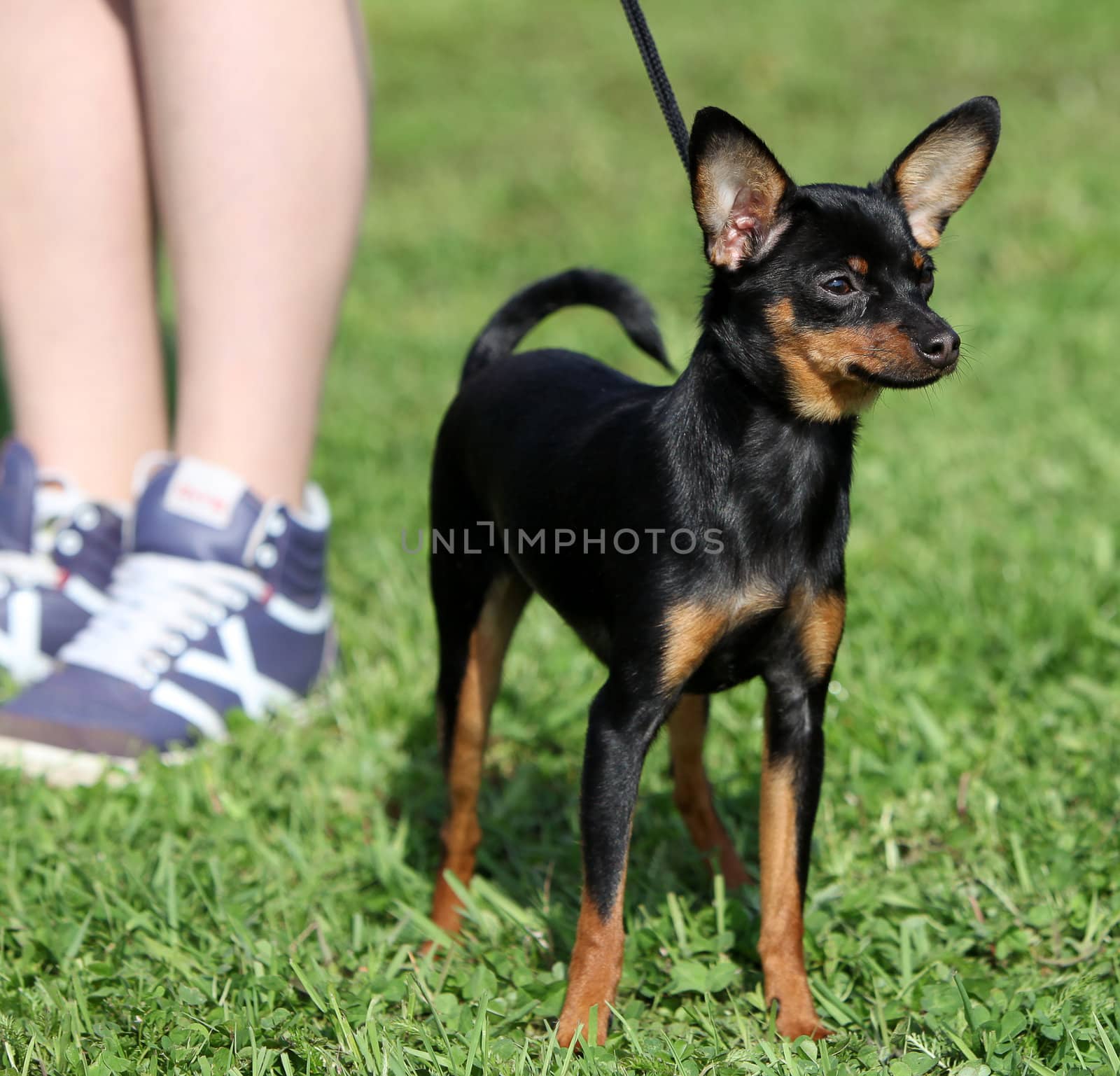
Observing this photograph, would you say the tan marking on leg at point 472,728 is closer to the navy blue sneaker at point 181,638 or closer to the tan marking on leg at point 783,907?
the tan marking on leg at point 783,907

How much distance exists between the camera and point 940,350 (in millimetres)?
2023

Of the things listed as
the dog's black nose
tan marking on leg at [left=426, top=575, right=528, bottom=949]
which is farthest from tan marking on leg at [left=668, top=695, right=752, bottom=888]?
the dog's black nose

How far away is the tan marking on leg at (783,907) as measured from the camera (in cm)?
232

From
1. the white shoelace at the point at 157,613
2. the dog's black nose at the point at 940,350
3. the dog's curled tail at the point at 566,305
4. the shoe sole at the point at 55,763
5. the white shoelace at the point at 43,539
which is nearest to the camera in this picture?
the dog's black nose at the point at 940,350

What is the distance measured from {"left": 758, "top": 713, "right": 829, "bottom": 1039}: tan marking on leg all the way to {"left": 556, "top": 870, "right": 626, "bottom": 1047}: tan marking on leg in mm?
305

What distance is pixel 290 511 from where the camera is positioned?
141 inches

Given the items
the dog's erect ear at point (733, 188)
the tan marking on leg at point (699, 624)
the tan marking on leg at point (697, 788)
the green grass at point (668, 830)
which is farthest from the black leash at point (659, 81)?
the green grass at point (668, 830)

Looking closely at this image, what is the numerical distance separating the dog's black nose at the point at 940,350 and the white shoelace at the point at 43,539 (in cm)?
251

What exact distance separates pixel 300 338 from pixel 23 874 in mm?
1446

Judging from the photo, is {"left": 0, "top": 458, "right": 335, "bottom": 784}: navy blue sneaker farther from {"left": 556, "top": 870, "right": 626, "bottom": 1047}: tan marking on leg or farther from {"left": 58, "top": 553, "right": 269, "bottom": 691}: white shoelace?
{"left": 556, "top": 870, "right": 626, "bottom": 1047}: tan marking on leg

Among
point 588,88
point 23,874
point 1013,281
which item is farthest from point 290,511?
point 588,88

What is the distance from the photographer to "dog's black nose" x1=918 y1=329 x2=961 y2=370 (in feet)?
6.63

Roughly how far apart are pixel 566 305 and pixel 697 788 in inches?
41.8

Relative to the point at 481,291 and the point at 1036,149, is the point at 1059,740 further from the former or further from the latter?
the point at 1036,149
